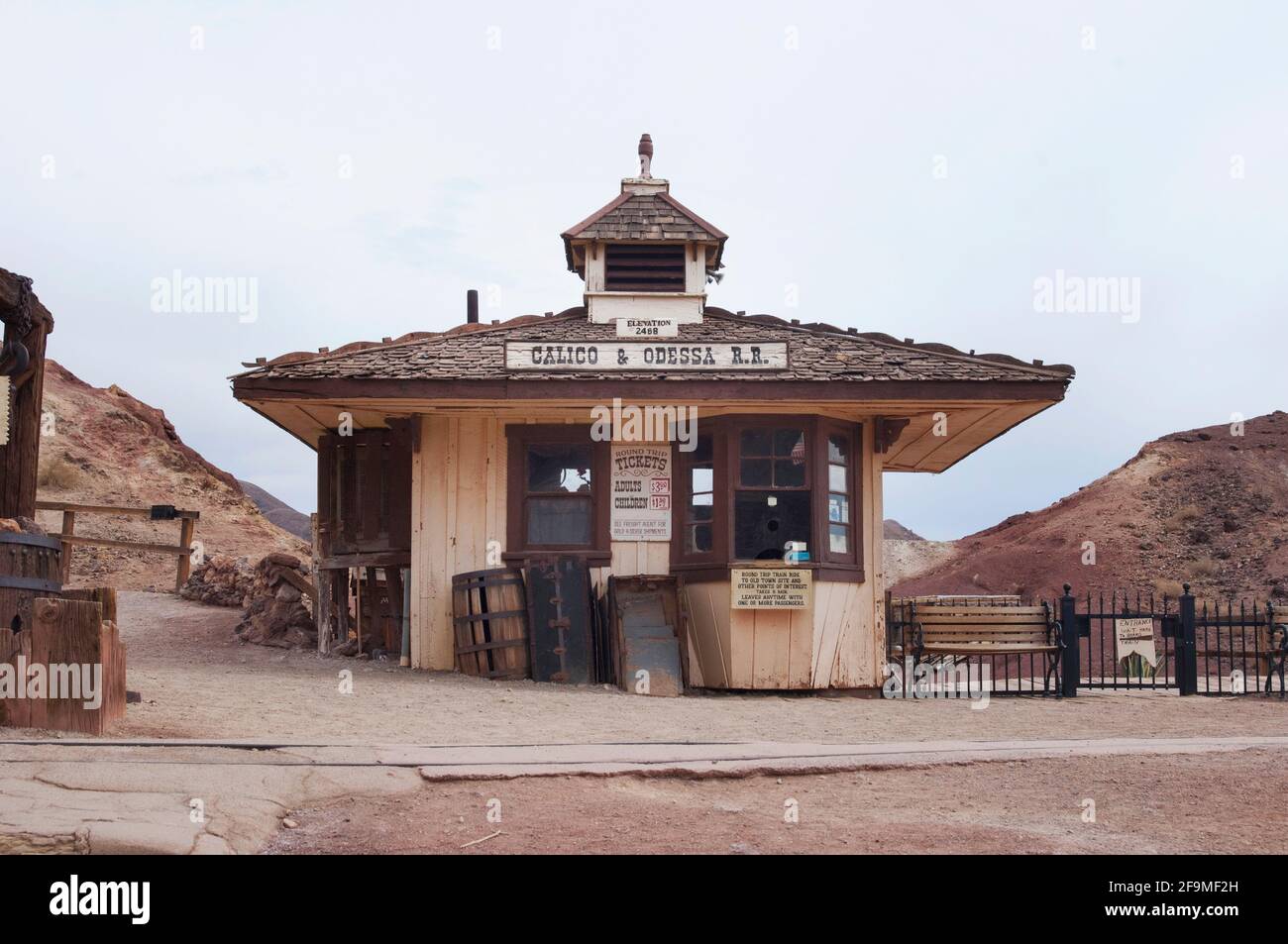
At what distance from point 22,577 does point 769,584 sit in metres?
7.59

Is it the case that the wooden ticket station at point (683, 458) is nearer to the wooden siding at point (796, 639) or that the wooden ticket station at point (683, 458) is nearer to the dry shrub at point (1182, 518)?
the wooden siding at point (796, 639)

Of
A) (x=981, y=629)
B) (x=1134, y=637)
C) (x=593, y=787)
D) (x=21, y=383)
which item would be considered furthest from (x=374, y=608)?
(x=1134, y=637)

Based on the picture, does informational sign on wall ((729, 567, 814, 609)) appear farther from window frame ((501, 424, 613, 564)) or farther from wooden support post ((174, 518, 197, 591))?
wooden support post ((174, 518, 197, 591))

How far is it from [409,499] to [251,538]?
25192 mm

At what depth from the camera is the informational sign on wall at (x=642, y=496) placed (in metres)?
14.6

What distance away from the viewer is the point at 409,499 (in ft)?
49.8

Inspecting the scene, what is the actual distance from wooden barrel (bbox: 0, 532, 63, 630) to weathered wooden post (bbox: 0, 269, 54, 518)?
1601 mm

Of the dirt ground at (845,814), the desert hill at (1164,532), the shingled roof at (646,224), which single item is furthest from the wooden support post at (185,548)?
the desert hill at (1164,532)

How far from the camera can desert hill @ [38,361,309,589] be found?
3447 cm

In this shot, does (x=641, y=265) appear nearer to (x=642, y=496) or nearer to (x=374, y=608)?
(x=642, y=496)

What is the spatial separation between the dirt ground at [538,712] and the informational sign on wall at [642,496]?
1.91m

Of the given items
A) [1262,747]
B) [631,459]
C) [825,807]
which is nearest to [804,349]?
[631,459]

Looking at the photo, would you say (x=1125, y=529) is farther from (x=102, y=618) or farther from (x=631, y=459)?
(x=102, y=618)

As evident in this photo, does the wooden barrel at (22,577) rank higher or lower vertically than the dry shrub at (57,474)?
lower
